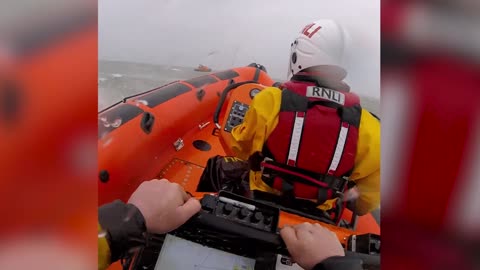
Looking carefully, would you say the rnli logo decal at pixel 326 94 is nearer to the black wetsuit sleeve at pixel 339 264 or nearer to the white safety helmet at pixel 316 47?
the white safety helmet at pixel 316 47

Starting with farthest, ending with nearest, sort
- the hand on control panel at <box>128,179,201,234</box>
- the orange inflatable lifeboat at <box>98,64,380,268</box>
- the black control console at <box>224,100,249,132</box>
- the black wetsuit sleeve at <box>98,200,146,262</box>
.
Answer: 1. the black control console at <box>224,100,249,132</box>
2. the orange inflatable lifeboat at <box>98,64,380,268</box>
3. the hand on control panel at <box>128,179,201,234</box>
4. the black wetsuit sleeve at <box>98,200,146,262</box>

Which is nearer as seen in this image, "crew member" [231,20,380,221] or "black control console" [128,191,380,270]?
"black control console" [128,191,380,270]

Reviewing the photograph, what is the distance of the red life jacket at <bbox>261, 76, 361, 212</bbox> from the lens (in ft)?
4.02

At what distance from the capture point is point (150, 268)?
799mm

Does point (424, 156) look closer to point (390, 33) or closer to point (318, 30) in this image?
point (390, 33)

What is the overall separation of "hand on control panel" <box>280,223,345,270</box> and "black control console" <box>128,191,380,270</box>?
0.10 meters

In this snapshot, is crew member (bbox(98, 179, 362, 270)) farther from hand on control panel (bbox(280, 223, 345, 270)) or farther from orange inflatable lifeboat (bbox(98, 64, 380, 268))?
orange inflatable lifeboat (bbox(98, 64, 380, 268))

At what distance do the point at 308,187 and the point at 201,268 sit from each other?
63cm

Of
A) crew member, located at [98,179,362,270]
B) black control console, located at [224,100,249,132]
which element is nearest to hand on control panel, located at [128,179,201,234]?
crew member, located at [98,179,362,270]

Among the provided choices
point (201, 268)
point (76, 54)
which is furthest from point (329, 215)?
point (76, 54)

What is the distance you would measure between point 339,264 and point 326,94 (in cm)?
74

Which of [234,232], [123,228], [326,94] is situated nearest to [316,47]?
[326,94]

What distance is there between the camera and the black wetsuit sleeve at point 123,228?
423 mm

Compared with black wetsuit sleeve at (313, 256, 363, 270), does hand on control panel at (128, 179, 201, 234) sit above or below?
above
